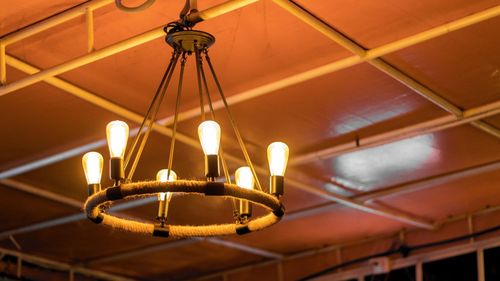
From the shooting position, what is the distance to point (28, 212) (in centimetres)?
985

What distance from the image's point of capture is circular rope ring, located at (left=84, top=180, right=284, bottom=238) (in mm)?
4762

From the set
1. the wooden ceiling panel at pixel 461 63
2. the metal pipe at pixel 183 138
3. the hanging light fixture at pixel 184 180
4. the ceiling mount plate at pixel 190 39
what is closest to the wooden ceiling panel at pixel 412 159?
the metal pipe at pixel 183 138

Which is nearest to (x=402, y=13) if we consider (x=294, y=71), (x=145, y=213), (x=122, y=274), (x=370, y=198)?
(x=294, y=71)

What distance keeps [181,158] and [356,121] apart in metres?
1.57

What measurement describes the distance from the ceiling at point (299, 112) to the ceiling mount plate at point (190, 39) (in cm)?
86

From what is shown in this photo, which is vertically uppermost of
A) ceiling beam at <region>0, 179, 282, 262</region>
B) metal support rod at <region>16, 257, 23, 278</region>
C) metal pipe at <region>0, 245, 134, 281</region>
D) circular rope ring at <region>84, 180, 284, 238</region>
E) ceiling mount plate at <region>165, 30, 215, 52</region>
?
ceiling beam at <region>0, 179, 282, 262</region>

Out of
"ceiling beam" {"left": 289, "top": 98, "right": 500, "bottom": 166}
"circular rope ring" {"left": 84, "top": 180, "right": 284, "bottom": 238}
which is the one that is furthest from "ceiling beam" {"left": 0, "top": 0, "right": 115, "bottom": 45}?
"ceiling beam" {"left": 289, "top": 98, "right": 500, "bottom": 166}

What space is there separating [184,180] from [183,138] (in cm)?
312

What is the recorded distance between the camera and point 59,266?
1159cm

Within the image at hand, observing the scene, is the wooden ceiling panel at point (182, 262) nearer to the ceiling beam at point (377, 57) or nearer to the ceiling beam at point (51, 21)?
the ceiling beam at point (377, 57)

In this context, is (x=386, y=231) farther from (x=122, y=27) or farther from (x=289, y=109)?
(x=122, y=27)

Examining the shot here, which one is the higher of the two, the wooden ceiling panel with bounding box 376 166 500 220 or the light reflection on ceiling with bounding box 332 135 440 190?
the wooden ceiling panel with bounding box 376 166 500 220

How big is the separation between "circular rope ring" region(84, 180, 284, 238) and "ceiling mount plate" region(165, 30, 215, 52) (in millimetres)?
771

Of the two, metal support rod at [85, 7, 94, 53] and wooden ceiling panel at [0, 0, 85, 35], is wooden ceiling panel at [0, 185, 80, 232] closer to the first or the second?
wooden ceiling panel at [0, 0, 85, 35]
